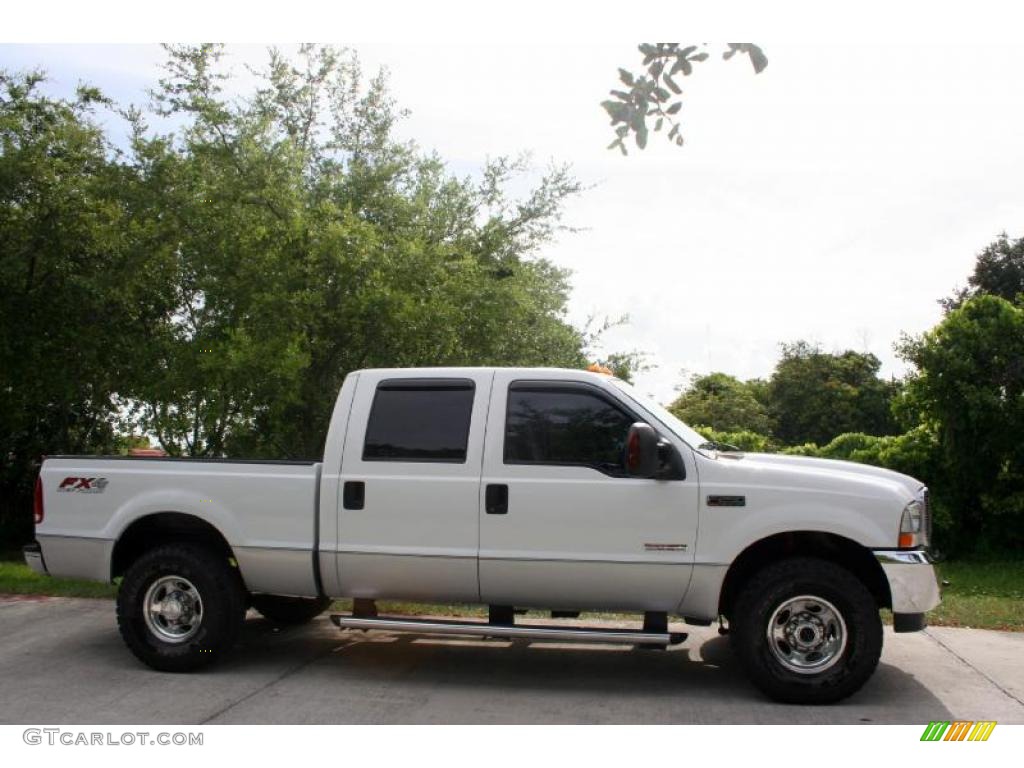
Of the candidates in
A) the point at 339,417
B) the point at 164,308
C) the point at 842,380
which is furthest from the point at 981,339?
the point at 842,380

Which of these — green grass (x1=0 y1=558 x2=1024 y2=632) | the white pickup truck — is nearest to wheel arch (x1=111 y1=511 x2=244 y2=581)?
the white pickup truck

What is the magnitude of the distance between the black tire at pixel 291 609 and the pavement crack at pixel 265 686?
67cm

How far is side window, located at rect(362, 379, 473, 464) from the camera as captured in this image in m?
6.50

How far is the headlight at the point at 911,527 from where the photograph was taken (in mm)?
5906

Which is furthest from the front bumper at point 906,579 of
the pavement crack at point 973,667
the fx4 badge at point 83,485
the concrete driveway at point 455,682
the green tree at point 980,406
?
the green tree at point 980,406

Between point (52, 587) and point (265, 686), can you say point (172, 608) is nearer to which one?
point (265, 686)

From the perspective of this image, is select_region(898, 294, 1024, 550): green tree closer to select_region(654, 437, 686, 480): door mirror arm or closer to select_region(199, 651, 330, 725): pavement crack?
select_region(654, 437, 686, 480): door mirror arm

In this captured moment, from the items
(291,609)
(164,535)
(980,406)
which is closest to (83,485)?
(164,535)

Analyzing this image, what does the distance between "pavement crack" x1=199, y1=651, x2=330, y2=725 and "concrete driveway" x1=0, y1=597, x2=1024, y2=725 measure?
0.5 inches

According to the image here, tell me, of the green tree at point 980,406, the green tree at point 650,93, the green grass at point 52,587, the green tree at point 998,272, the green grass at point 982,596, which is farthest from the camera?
the green tree at point 998,272

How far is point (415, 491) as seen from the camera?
21.0ft

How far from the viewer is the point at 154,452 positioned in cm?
787

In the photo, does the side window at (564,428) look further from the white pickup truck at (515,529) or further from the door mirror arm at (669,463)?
the door mirror arm at (669,463)

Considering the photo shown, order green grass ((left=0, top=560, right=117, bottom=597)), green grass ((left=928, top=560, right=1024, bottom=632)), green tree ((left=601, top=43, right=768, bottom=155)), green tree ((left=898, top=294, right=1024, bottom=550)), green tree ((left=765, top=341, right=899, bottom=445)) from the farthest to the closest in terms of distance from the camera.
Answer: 1. green tree ((left=765, top=341, right=899, bottom=445))
2. green tree ((left=898, top=294, right=1024, bottom=550))
3. green grass ((left=0, top=560, right=117, bottom=597))
4. green grass ((left=928, top=560, right=1024, bottom=632))
5. green tree ((left=601, top=43, right=768, bottom=155))
